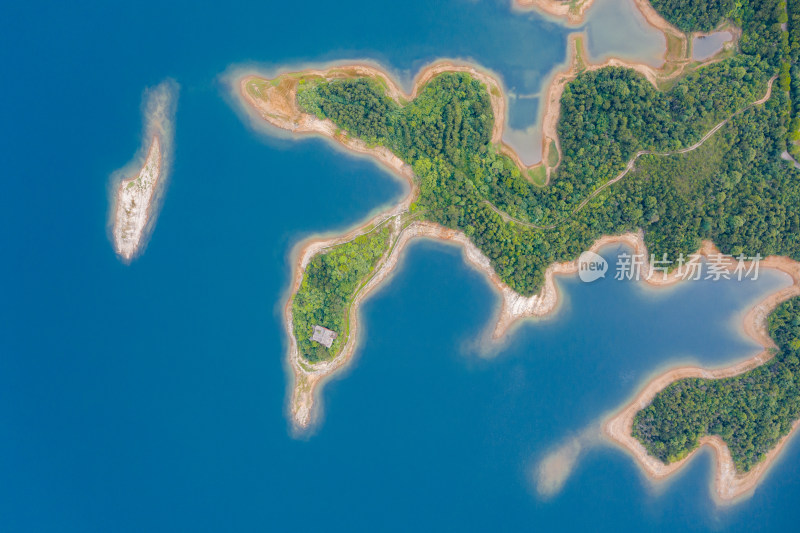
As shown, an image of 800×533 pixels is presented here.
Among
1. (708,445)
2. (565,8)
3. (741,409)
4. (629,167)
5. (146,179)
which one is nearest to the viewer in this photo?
(741,409)

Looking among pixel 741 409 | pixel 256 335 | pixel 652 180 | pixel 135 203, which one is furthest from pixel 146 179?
pixel 741 409

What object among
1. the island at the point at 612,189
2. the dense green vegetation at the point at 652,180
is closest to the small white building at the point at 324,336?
the island at the point at 612,189

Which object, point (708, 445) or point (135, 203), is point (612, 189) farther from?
point (135, 203)

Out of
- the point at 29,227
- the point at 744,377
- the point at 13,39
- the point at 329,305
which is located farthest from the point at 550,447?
the point at 13,39

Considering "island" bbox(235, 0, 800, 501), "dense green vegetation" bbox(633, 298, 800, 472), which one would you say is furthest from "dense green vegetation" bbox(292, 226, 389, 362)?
"dense green vegetation" bbox(633, 298, 800, 472)

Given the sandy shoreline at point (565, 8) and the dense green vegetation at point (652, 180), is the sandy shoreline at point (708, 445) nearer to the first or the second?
the dense green vegetation at point (652, 180)

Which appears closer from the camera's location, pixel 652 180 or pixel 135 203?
pixel 652 180
